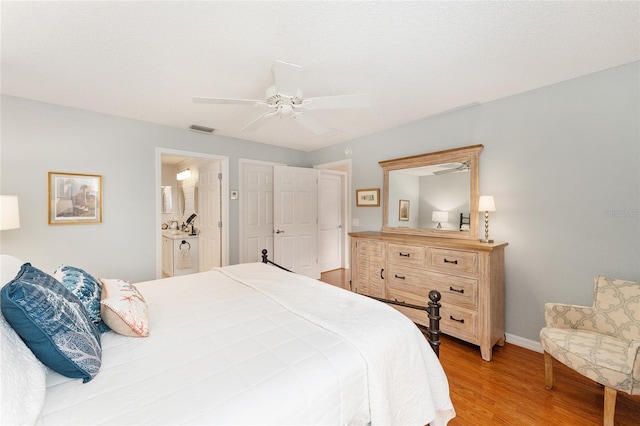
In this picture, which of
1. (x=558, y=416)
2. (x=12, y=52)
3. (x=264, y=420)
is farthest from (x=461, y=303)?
(x=12, y=52)

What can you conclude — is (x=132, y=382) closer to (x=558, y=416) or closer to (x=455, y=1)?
(x=455, y=1)

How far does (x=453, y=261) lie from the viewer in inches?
102

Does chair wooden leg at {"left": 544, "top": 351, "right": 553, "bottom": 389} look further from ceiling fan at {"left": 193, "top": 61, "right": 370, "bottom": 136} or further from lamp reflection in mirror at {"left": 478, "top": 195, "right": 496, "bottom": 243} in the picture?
ceiling fan at {"left": 193, "top": 61, "right": 370, "bottom": 136}

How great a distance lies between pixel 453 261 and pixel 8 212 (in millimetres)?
3987

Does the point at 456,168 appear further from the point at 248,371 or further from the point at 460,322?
the point at 248,371

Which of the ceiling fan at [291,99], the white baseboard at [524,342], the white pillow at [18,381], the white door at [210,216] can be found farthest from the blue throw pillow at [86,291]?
the white baseboard at [524,342]

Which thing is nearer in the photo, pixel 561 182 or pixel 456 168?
pixel 561 182

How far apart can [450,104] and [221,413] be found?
3220mm

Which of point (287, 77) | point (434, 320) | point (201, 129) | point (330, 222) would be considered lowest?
point (434, 320)

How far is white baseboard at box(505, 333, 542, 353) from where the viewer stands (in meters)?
2.51

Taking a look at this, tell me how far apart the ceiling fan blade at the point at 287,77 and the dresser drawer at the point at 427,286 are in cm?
221

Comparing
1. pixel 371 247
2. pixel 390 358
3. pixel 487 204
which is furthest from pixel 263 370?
pixel 487 204

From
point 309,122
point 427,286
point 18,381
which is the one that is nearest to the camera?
point 18,381

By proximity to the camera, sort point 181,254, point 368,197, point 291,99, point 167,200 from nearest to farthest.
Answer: point 291,99, point 368,197, point 181,254, point 167,200
